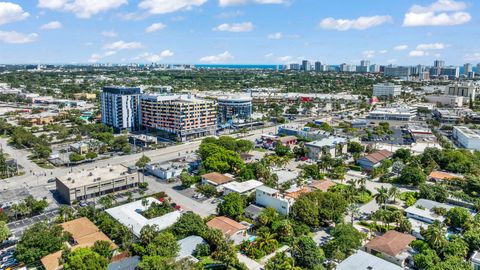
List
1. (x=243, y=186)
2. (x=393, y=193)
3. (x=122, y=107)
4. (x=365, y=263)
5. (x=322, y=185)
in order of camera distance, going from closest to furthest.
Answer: (x=365, y=263) < (x=393, y=193) < (x=243, y=186) < (x=322, y=185) < (x=122, y=107)

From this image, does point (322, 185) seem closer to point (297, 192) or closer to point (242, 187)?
point (297, 192)

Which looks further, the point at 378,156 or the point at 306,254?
the point at 378,156

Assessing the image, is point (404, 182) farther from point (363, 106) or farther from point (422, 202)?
point (363, 106)

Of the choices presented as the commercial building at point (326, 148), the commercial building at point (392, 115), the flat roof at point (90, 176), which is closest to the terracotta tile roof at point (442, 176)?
the commercial building at point (326, 148)

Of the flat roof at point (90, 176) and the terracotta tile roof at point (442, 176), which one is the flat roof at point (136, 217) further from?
the terracotta tile roof at point (442, 176)

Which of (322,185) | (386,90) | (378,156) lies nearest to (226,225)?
(322,185)

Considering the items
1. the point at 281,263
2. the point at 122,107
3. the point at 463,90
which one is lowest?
the point at 281,263

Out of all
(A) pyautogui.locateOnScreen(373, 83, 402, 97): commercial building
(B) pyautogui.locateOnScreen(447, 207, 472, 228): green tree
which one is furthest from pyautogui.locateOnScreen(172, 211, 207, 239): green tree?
(A) pyautogui.locateOnScreen(373, 83, 402, 97): commercial building
